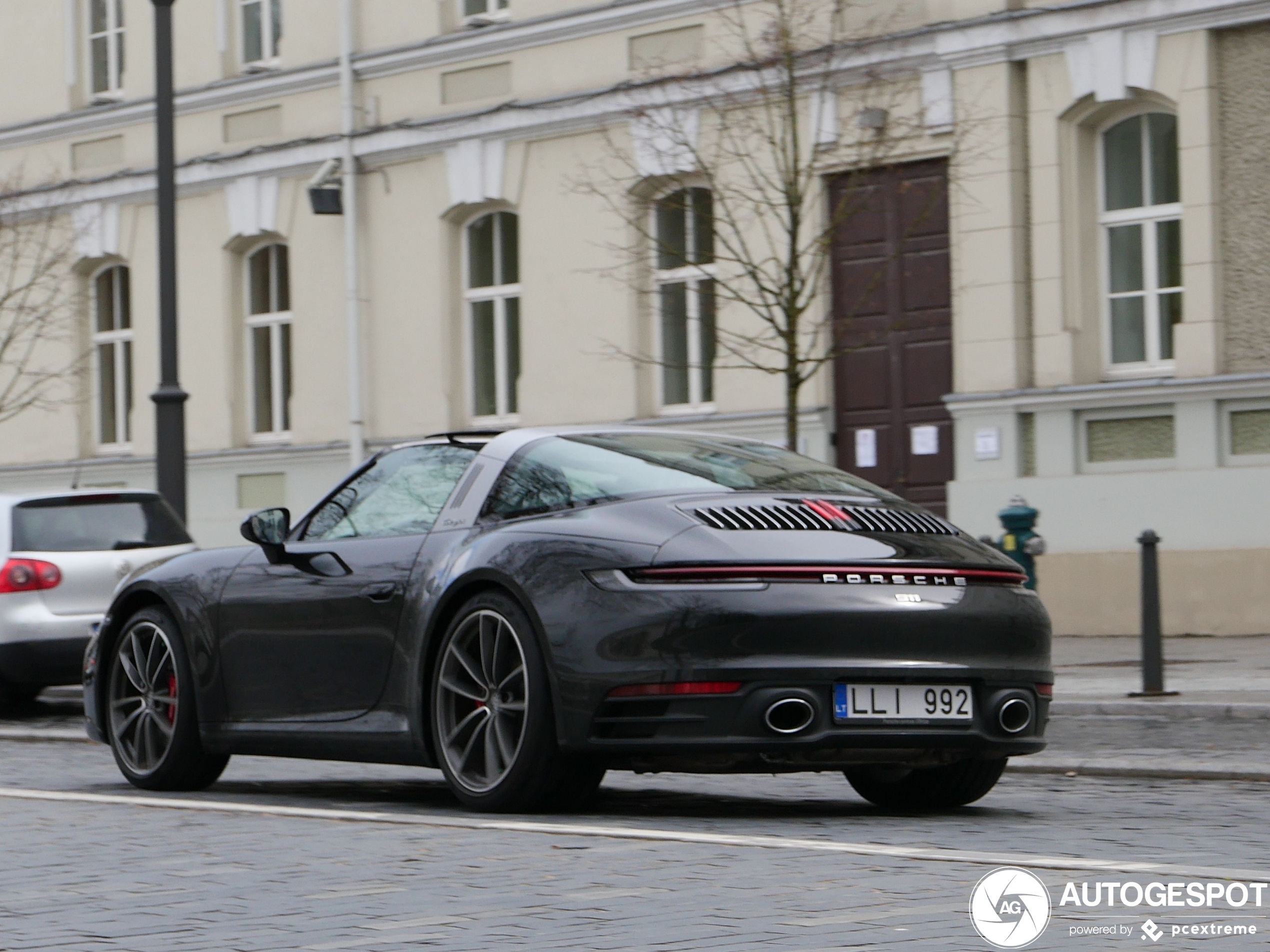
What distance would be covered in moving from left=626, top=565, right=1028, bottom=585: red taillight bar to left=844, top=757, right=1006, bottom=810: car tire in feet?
2.67

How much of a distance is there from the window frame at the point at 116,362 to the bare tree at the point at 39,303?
0.65 feet

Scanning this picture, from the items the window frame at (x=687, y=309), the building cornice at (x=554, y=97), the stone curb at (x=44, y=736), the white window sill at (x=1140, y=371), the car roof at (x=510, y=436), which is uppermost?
the building cornice at (x=554, y=97)

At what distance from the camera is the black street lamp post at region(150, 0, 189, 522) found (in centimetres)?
1672

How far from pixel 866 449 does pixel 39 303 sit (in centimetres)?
1166

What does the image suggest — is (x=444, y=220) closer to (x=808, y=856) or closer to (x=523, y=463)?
(x=523, y=463)

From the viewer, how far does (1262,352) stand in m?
17.7

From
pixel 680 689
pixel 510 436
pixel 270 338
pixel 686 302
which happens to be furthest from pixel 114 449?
pixel 680 689

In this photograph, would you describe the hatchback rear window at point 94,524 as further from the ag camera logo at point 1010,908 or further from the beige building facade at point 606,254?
the ag camera logo at point 1010,908

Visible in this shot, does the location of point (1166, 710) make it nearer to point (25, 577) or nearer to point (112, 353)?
point (25, 577)

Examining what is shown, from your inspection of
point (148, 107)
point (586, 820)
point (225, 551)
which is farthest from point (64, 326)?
point (586, 820)

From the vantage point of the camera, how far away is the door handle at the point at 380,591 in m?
7.95

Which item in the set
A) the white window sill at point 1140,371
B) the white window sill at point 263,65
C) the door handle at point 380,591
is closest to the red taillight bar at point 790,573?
the door handle at point 380,591

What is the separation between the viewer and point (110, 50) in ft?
89.2

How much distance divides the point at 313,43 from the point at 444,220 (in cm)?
270
